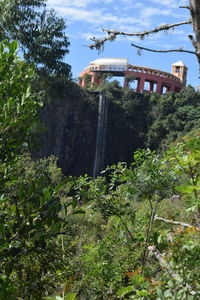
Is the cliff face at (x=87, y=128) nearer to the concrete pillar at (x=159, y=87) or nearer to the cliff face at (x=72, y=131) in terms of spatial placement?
the cliff face at (x=72, y=131)

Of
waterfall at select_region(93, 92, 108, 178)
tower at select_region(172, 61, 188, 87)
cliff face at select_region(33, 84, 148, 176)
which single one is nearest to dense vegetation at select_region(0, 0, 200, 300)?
cliff face at select_region(33, 84, 148, 176)

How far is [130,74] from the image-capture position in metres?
30.3

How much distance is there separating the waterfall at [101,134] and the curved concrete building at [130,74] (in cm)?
199

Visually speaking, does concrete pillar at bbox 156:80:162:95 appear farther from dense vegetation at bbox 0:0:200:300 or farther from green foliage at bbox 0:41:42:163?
green foliage at bbox 0:41:42:163

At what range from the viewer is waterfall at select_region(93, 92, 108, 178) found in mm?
28184

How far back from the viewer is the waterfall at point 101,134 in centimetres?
2818

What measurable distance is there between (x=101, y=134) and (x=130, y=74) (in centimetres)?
496

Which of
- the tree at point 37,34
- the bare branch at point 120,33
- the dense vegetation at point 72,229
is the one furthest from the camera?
the tree at point 37,34

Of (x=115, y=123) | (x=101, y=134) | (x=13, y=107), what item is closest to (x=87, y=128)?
(x=101, y=134)

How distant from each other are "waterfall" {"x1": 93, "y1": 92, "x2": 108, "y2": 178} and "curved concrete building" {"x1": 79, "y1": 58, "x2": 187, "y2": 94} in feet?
6.53

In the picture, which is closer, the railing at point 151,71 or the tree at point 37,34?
the tree at point 37,34

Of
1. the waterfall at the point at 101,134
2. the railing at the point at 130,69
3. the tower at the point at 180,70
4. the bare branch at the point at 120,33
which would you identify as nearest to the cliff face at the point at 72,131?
the waterfall at the point at 101,134

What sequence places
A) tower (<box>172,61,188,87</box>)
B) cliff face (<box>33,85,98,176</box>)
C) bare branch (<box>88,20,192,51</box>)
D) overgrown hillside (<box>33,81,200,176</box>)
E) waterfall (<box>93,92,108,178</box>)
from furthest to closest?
tower (<box>172,61,188,87</box>), waterfall (<box>93,92,108,178</box>), overgrown hillside (<box>33,81,200,176</box>), cliff face (<box>33,85,98,176</box>), bare branch (<box>88,20,192,51</box>)

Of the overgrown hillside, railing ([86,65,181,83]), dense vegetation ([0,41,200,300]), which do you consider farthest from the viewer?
railing ([86,65,181,83])
